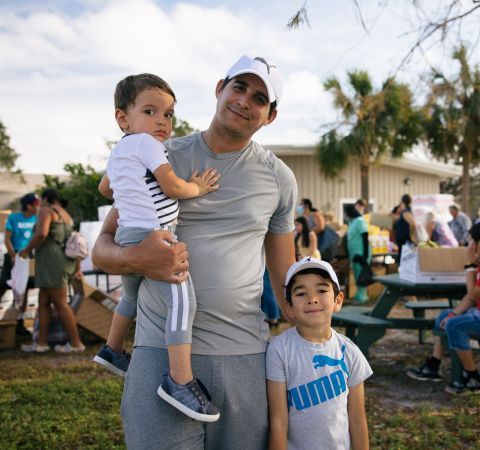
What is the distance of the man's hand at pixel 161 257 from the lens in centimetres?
187

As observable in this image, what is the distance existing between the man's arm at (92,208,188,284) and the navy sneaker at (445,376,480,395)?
4.43 m

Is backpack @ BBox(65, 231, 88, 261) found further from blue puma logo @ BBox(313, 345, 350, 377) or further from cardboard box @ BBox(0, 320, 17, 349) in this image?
blue puma logo @ BBox(313, 345, 350, 377)

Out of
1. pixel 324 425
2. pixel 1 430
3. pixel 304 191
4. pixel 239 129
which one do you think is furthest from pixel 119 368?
pixel 304 191

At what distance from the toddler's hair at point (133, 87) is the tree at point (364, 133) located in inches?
843

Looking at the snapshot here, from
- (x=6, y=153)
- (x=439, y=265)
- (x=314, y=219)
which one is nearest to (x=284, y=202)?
(x=439, y=265)

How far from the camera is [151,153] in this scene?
2061 millimetres

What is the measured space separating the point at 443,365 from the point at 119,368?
17.2 feet

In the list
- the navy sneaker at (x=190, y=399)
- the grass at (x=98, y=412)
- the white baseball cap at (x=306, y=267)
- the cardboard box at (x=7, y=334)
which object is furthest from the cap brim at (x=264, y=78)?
the cardboard box at (x=7, y=334)

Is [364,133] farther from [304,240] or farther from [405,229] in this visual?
[304,240]

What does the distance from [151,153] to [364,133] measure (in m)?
22.9

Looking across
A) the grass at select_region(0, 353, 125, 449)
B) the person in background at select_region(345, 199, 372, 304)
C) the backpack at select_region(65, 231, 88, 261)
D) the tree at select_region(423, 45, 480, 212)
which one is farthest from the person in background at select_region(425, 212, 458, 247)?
the tree at select_region(423, 45, 480, 212)

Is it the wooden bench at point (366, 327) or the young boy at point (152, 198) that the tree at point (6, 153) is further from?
the young boy at point (152, 198)

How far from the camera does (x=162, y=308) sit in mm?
1964

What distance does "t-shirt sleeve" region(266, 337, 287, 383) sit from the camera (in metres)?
2.06
